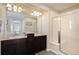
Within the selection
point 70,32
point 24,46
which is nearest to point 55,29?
point 70,32

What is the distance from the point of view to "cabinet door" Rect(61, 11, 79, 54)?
1.42 m

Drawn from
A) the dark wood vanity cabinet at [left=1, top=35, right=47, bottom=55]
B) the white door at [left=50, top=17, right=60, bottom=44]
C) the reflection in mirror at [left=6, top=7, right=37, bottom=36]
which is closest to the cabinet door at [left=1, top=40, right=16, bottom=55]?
the dark wood vanity cabinet at [left=1, top=35, right=47, bottom=55]

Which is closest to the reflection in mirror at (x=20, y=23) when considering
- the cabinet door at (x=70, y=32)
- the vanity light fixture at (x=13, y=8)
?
the vanity light fixture at (x=13, y=8)

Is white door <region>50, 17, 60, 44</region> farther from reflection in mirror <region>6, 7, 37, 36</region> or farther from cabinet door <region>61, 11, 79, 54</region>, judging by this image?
reflection in mirror <region>6, 7, 37, 36</region>

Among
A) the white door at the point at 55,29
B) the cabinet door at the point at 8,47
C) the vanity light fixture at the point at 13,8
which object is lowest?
the cabinet door at the point at 8,47

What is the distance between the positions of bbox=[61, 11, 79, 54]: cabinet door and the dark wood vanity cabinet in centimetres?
30

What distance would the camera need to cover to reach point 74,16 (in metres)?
1.46

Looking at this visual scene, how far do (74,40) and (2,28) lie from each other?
1.03 m

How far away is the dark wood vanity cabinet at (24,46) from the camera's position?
51.7 inches

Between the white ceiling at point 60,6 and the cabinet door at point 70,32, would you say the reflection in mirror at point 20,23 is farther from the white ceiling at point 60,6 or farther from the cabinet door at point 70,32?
the cabinet door at point 70,32

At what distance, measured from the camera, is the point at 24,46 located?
4.73 ft

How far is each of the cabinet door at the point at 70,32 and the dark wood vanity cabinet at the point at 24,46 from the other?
301mm

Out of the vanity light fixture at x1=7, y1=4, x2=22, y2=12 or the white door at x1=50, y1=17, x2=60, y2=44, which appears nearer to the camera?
the vanity light fixture at x1=7, y1=4, x2=22, y2=12
